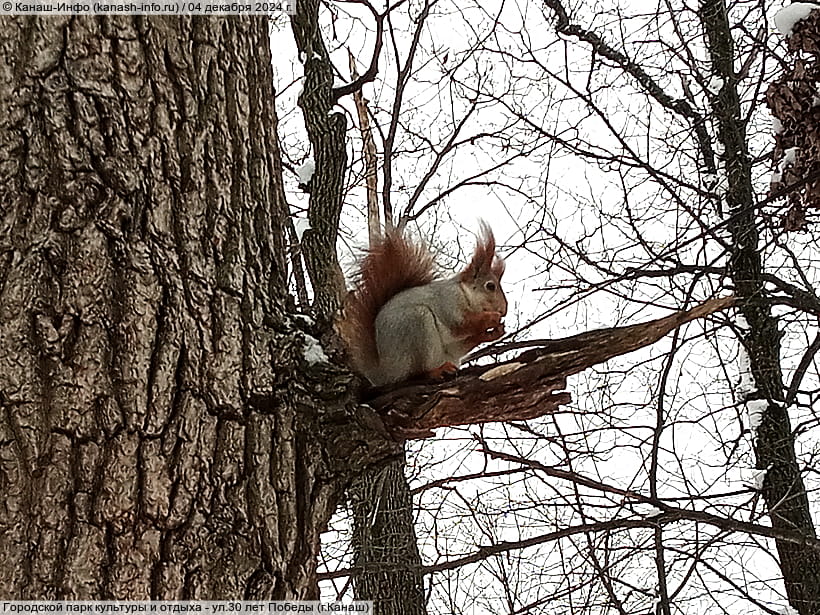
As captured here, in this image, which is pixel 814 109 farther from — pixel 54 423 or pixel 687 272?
pixel 54 423

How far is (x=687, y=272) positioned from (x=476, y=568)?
3.27 feet

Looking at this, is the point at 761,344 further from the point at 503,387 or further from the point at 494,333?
the point at 503,387

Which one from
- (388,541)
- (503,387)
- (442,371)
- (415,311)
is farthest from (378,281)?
(388,541)

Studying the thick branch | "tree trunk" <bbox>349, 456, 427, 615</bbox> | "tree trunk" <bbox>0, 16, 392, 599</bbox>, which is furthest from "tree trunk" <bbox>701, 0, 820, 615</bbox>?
"tree trunk" <bbox>0, 16, 392, 599</bbox>

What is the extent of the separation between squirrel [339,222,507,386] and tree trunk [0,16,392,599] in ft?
0.69

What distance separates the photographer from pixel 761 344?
2531 mm

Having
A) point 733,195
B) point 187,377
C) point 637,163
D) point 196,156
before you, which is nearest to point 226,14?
point 196,156

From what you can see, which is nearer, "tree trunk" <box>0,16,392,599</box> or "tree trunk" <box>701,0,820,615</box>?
"tree trunk" <box>0,16,392,599</box>
